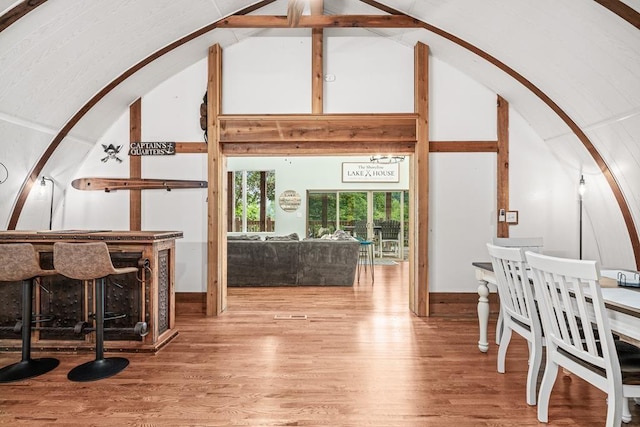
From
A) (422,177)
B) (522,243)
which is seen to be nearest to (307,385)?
(522,243)

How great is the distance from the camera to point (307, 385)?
277 cm

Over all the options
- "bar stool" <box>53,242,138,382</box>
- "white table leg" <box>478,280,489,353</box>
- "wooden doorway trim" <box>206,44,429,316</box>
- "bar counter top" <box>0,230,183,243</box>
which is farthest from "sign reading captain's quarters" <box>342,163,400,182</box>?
"bar stool" <box>53,242,138,382</box>

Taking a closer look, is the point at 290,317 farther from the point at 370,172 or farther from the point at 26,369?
the point at 370,172

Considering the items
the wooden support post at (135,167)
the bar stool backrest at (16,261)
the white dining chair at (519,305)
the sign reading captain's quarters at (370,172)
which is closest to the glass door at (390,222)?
the sign reading captain's quarters at (370,172)

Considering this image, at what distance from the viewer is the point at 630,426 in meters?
2.26

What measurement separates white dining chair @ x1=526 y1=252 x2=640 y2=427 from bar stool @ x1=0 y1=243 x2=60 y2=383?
3465 mm

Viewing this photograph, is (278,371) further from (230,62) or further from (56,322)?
(230,62)

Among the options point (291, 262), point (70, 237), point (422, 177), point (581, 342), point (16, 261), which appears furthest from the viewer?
point (291, 262)

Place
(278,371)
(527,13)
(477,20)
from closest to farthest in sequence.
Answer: (278,371) < (527,13) < (477,20)

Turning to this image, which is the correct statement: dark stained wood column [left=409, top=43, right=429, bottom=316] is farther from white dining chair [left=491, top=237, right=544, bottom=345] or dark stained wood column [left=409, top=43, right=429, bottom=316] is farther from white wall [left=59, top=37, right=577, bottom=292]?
white dining chair [left=491, top=237, right=544, bottom=345]

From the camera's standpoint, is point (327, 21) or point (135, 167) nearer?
point (327, 21)

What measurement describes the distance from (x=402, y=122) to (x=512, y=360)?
2.84m

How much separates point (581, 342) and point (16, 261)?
3772 millimetres

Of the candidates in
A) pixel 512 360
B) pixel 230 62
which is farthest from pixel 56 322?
pixel 512 360
